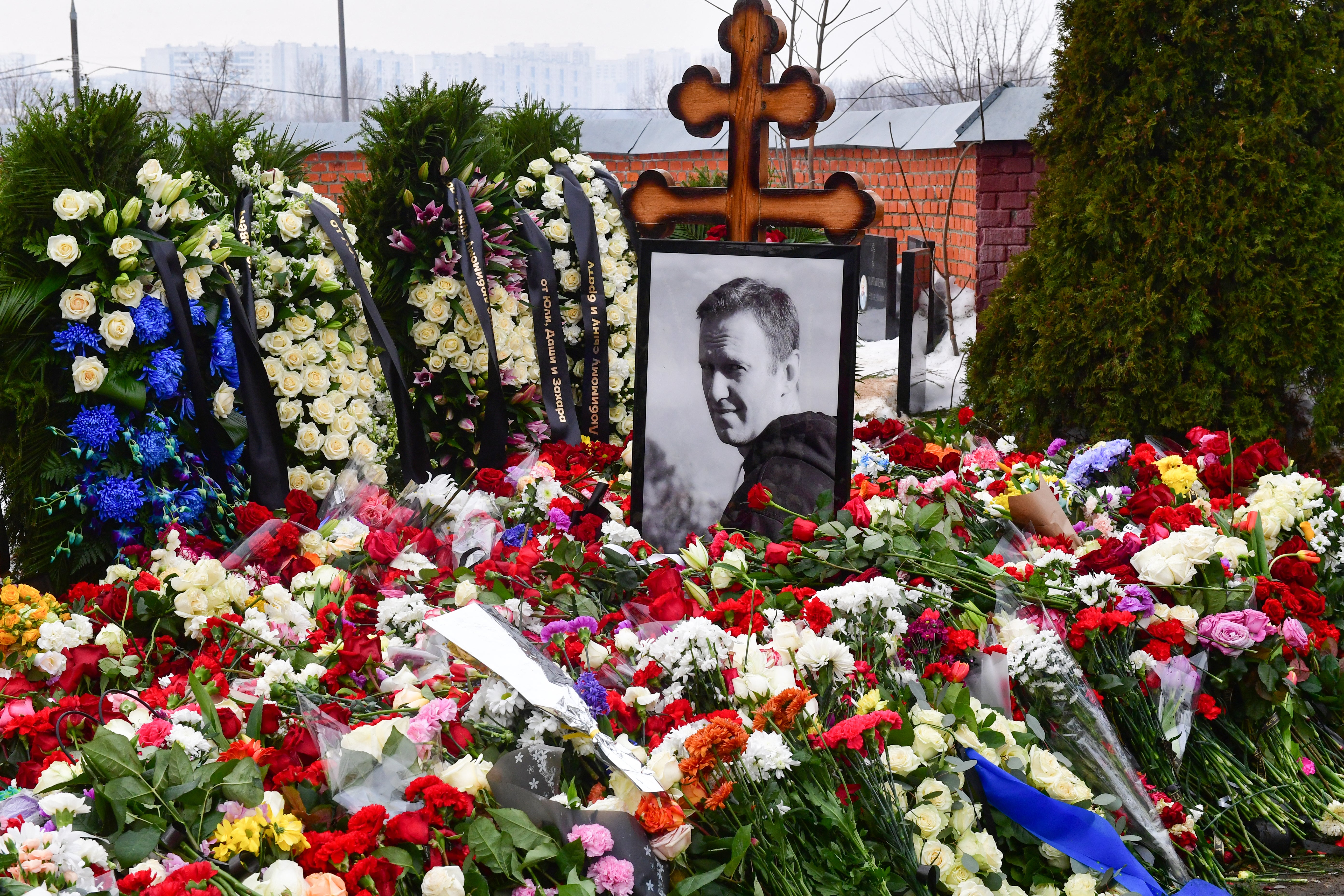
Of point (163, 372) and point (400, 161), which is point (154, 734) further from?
point (400, 161)

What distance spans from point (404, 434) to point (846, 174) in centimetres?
154

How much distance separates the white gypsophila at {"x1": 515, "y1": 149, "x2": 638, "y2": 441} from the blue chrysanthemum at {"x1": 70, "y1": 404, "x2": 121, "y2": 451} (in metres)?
1.70

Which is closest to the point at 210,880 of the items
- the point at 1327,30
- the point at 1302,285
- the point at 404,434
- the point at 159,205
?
the point at 159,205

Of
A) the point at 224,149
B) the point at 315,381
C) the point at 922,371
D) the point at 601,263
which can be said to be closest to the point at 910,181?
the point at 922,371

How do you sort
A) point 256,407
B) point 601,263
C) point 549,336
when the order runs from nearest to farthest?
point 256,407 < point 549,336 < point 601,263

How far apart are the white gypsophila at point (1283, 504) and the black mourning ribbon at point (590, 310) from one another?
7.01 feet

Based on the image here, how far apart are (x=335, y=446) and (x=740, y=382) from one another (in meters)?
1.16

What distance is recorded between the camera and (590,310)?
3.89m

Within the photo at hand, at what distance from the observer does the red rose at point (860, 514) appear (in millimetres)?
2553

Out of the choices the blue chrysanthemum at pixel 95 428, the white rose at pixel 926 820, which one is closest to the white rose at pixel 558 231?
the blue chrysanthemum at pixel 95 428

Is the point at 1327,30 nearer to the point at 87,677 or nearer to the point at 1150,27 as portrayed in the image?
the point at 1150,27

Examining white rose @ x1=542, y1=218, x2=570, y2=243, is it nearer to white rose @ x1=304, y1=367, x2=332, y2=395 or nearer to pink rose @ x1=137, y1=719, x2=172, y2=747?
white rose @ x1=304, y1=367, x2=332, y2=395

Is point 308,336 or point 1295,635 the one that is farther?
point 308,336

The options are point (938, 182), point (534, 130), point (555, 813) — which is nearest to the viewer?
point (555, 813)
